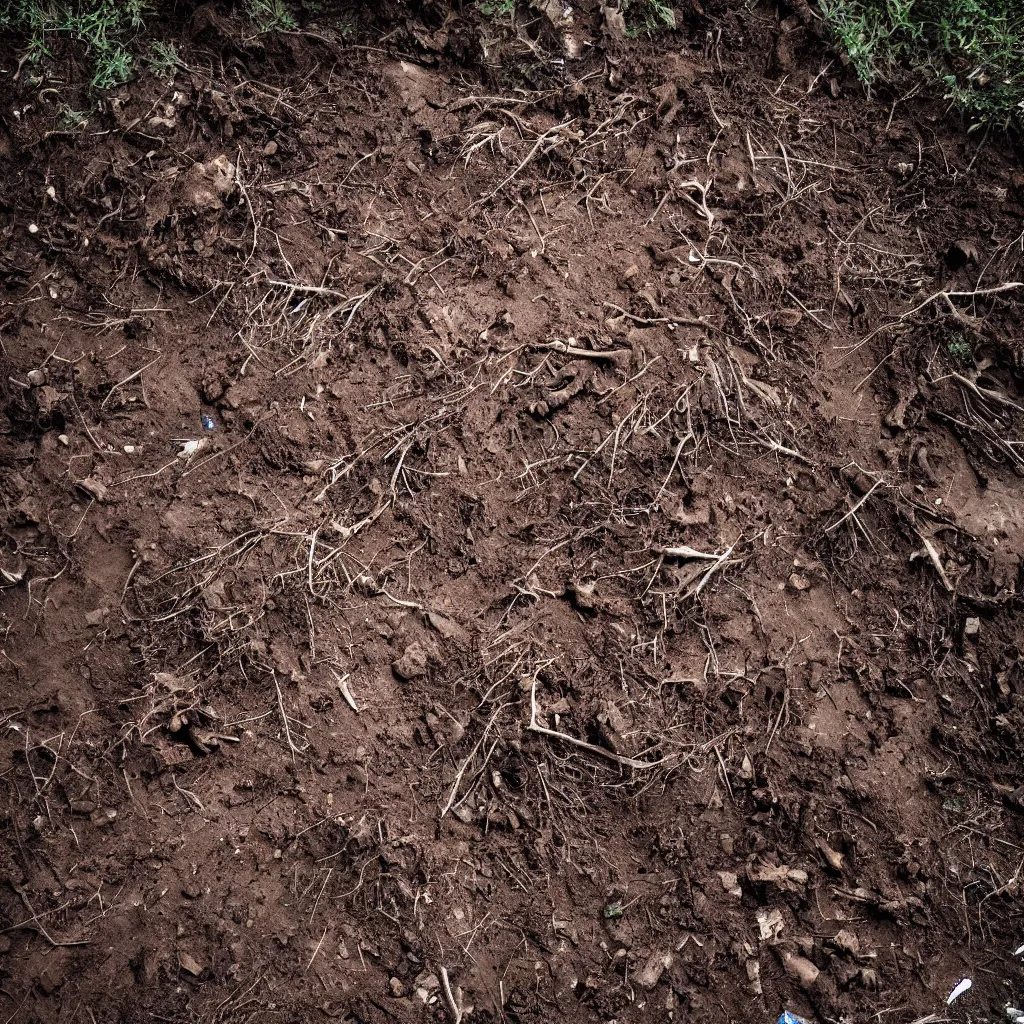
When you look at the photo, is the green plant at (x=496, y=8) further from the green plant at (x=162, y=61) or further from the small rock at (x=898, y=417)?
the small rock at (x=898, y=417)

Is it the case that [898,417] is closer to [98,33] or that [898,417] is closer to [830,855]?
[830,855]

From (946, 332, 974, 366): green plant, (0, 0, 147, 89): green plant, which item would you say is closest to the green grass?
(0, 0, 147, 89): green plant

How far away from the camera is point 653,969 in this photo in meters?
2.40

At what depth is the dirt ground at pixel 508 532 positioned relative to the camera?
243 cm

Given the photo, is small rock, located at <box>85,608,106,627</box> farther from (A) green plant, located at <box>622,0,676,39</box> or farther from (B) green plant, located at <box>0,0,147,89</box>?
(A) green plant, located at <box>622,0,676,39</box>

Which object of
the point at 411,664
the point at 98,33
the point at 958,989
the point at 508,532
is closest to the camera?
the point at 958,989

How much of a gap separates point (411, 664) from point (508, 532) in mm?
507

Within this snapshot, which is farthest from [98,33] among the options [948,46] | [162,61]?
[948,46]

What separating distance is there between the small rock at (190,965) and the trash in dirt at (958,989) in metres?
2.04

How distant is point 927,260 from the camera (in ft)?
10.5

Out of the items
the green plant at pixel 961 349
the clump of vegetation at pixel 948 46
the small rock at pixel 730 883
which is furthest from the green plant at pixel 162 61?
the small rock at pixel 730 883

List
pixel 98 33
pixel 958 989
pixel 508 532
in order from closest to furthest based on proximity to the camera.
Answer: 1. pixel 958 989
2. pixel 508 532
3. pixel 98 33

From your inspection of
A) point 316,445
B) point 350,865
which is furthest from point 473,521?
point 350,865

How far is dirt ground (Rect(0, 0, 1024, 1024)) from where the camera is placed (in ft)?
7.96
